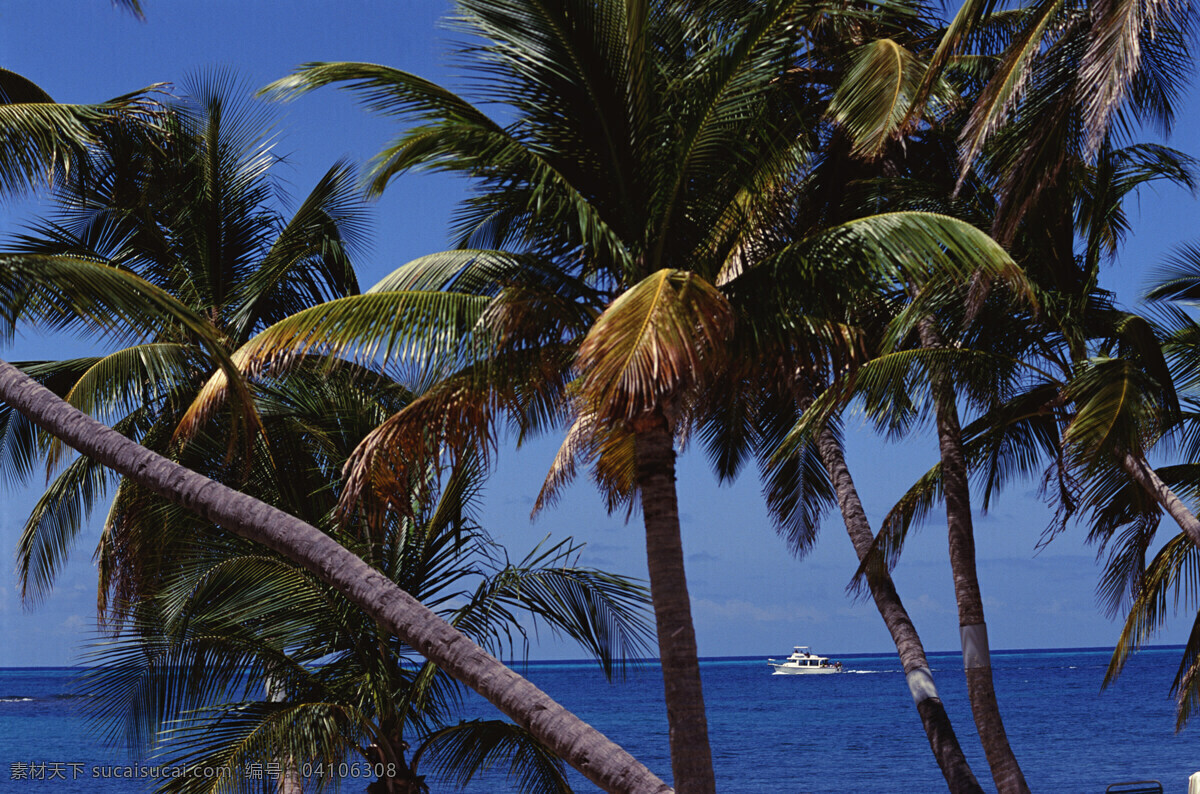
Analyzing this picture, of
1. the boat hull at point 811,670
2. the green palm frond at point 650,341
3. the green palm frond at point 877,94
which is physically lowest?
the green palm frond at point 650,341

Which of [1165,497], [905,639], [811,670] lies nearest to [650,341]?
[1165,497]

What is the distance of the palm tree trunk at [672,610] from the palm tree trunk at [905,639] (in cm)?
428

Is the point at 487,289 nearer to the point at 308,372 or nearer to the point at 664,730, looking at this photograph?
the point at 308,372

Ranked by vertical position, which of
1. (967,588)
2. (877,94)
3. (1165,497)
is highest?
(877,94)

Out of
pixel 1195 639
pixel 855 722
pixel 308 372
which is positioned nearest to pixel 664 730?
pixel 855 722

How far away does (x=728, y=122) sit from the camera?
21.4 feet

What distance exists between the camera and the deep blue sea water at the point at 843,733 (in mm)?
40188

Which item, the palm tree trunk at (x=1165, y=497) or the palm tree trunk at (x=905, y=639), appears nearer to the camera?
the palm tree trunk at (x=1165, y=497)

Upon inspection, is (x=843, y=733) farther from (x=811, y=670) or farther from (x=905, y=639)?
(x=905, y=639)

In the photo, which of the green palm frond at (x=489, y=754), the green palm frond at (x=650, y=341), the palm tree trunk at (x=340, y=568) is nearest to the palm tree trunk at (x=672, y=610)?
the green palm frond at (x=650, y=341)

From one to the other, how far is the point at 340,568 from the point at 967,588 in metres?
6.89

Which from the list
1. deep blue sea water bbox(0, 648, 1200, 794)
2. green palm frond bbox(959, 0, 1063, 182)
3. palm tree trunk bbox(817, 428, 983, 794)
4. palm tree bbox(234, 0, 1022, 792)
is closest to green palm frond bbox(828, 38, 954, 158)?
green palm frond bbox(959, 0, 1063, 182)

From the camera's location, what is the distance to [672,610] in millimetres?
6066

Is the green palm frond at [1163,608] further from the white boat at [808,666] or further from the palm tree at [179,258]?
the white boat at [808,666]
